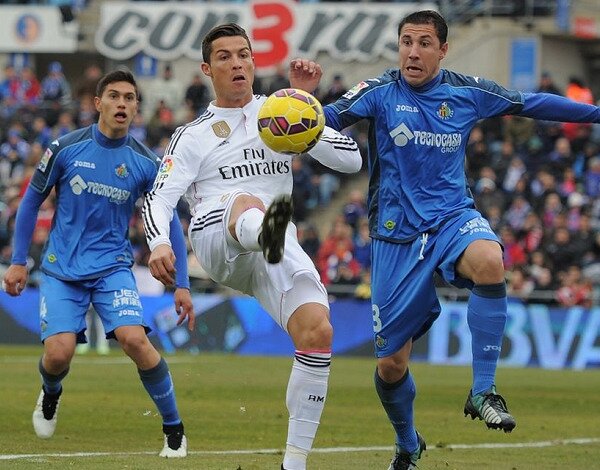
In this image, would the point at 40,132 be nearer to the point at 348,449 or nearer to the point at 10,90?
the point at 10,90

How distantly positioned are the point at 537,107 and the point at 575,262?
602 inches

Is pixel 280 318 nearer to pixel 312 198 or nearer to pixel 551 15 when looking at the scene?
pixel 312 198

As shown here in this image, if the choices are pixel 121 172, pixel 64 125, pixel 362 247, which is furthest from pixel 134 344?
pixel 64 125

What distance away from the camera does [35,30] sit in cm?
A: 3934

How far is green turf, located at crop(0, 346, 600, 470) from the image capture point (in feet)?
35.0

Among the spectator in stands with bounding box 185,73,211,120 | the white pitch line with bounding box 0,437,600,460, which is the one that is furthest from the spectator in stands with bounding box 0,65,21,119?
the white pitch line with bounding box 0,437,600,460

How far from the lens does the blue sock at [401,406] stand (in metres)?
9.85

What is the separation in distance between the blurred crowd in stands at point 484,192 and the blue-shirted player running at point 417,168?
12471 millimetres

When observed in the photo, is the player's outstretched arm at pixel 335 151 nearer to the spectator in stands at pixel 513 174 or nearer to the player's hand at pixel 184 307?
the player's hand at pixel 184 307

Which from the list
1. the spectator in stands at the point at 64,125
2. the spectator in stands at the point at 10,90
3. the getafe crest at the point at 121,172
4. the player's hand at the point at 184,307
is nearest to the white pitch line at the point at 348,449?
the player's hand at the point at 184,307

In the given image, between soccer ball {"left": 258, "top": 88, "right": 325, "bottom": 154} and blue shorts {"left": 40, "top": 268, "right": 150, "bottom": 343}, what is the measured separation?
115 inches

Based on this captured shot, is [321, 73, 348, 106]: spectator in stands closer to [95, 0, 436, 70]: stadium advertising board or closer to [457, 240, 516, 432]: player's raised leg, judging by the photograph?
[95, 0, 436, 70]: stadium advertising board

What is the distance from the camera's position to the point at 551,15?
35031 millimetres

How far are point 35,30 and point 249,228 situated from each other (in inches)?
1266
